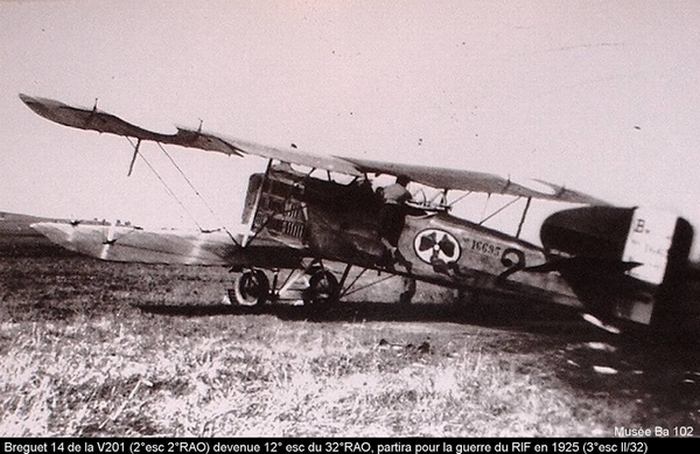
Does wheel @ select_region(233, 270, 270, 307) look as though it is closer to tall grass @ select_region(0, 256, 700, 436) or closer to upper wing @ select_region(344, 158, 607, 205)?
tall grass @ select_region(0, 256, 700, 436)

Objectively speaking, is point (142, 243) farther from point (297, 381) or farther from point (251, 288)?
point (297, 381)

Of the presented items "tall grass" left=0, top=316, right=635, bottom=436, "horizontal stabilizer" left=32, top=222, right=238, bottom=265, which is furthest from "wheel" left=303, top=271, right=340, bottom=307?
"tall grass" left=0, top=316, right=635, bottom=436

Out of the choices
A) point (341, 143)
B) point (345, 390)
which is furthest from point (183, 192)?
point (345, 390)

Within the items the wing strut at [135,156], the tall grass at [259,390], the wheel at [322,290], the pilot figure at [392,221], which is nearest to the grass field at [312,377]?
the tall grass at [259,390]

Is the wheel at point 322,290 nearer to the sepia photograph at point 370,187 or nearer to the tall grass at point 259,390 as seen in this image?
the sepia photograph at point 370,187

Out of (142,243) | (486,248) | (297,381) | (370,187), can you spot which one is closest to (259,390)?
(297,381)

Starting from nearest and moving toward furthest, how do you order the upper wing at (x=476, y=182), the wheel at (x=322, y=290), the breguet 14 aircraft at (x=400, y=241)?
1. the breguet 14 aircraft at (x=400, y=241)
2. the upper wing at (x=476, y=182)
3. the wheel at (x=322, y=290)

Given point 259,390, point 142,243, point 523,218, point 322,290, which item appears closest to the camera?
point 259,390
